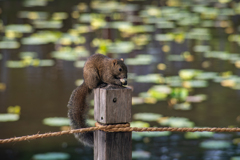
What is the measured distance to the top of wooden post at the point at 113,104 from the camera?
2.35 metres

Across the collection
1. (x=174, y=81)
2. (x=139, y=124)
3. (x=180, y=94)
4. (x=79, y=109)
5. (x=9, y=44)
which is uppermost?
(x=9, y=44)

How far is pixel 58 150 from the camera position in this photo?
4367 mm

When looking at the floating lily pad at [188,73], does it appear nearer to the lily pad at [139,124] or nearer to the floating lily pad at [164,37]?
the lily pad at [139,124]

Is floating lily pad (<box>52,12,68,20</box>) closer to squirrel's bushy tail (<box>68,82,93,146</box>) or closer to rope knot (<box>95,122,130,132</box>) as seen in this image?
squirrel's bushy tail (<box>68,82,93,146</box>)

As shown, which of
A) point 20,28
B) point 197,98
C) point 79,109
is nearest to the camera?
point 79,109

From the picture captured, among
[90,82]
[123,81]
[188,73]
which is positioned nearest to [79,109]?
[90,82]

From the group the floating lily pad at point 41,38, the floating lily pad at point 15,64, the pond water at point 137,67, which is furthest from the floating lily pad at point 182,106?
the floating lily pad at point 41,38

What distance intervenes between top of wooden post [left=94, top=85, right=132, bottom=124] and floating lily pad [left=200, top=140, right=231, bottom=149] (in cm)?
233

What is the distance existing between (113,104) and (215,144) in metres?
2.49

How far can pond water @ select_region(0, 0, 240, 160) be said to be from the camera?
462 centimetres

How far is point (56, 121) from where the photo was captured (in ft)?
16.7

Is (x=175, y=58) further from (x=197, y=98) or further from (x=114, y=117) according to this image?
(x=114, y=117)

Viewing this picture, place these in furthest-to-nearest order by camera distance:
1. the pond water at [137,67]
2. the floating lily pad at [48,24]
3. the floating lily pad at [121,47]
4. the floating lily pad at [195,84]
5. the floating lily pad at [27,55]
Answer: the floating lily pad at [48,24]
the floating lily pad at [121,47]
the floating lily pad at [27,55]
the floating lily pad at [195,84]
the pond water at [137,67]

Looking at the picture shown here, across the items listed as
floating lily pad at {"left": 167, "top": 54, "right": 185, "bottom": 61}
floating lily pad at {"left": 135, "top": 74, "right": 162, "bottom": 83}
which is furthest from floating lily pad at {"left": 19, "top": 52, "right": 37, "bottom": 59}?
floating lily pad at {"left": 167, "top": 54, "right": 185, "bottom": 61}
